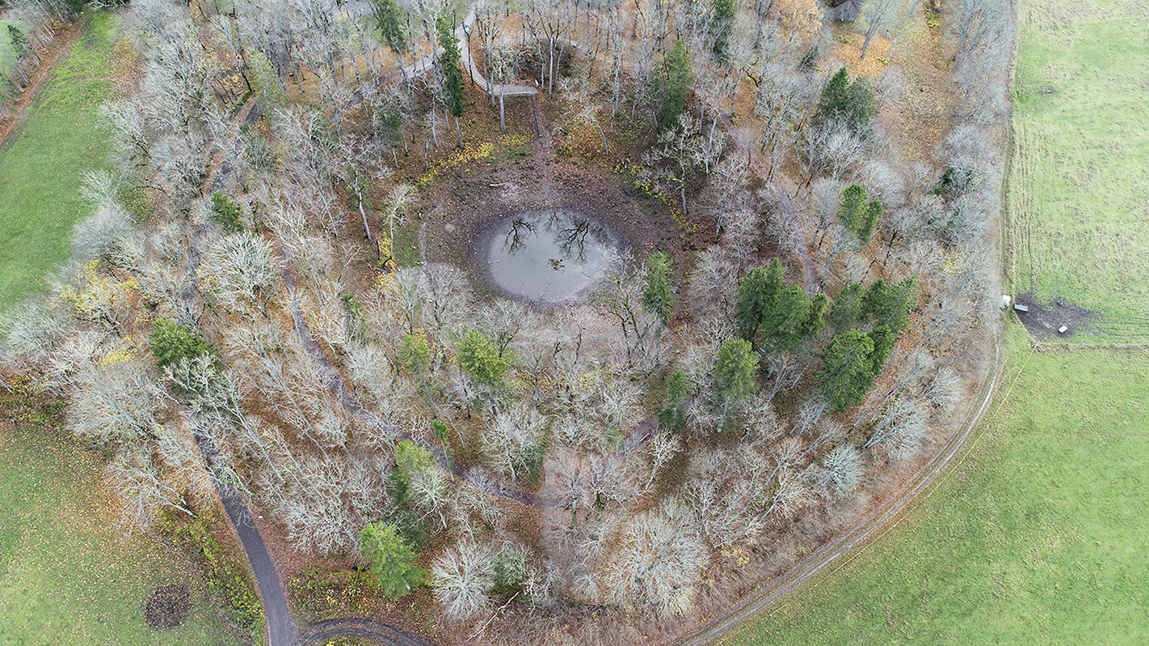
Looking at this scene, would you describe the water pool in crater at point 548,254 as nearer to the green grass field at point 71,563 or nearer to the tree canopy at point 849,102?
the tree canopy at point 849,102

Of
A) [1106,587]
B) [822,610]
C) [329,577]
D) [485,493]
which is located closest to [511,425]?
[485,493]

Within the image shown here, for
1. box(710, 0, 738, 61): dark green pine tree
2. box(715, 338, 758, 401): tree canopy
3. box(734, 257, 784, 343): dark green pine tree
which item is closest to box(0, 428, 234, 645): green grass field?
box(715, 338, 758, 401): tree canopy

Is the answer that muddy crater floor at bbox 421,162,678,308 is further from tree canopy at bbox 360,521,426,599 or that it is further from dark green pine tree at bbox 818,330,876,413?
tree canopy at bbox 360,521,426,599


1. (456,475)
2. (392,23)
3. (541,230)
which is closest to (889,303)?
(541,230)

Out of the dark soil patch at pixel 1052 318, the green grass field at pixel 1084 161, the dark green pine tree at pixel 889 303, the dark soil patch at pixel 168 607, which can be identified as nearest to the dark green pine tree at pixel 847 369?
the dark green pine tree at pixel 889 303

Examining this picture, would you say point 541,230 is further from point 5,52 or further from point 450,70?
point 5,52

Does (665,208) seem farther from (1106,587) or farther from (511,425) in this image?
(1106,587)
